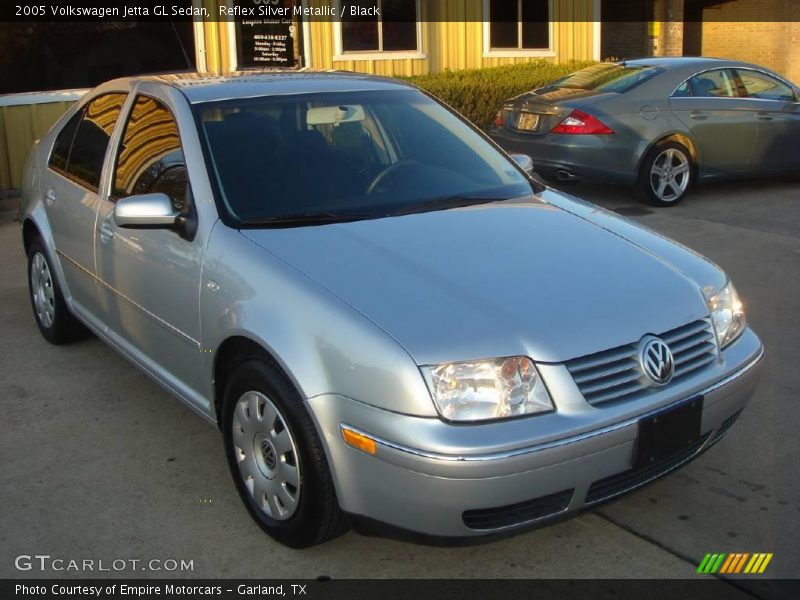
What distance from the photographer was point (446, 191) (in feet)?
13.9

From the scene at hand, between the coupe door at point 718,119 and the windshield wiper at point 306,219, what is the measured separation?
21.1ft

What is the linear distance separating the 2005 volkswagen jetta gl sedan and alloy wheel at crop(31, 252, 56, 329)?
88 centimetres

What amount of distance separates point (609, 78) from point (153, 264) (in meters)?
6.91

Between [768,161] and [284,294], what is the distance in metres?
8.06

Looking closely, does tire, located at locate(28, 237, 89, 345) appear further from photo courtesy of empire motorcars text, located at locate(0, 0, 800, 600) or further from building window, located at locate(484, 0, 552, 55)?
building window, located at locate(484, 0, 552, 55)

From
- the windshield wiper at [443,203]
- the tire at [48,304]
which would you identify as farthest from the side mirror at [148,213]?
the tire at [48,304]

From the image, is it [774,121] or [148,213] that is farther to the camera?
[774,121]

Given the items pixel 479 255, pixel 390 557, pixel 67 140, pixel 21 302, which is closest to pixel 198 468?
pixel 390 557

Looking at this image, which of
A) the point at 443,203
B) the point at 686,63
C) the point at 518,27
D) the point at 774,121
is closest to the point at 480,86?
the point at 518,27

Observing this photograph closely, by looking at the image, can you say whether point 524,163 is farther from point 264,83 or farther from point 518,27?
point 518,27

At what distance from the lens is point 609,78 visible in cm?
978

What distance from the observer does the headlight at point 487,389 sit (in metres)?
2.88

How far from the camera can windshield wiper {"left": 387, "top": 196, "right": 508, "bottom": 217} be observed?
3.94 m

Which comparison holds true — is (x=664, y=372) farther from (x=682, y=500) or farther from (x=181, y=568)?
(x=181, y=568)
